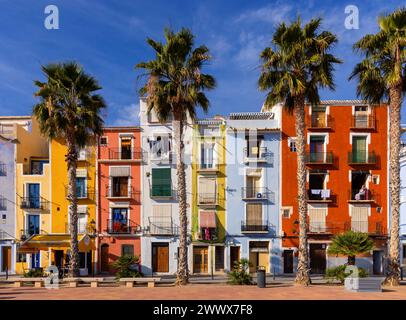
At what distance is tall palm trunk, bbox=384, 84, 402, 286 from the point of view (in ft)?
68.2

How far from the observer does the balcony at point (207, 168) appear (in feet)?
105

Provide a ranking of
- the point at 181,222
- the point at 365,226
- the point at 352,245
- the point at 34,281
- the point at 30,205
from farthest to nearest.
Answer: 1. the point at 30,205
2. the point at 365,226
3. the point at 352,245
4. the point at 34,281
5. the point at 181,222

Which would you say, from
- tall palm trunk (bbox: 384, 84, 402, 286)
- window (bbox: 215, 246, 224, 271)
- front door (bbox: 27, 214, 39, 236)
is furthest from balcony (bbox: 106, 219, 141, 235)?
tall palm trunk (bbox: 384, 84, 402, 286)

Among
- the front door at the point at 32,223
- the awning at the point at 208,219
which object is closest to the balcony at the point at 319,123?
the awning at the point at 208,219

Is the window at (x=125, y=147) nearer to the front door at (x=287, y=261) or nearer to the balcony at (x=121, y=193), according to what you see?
the balcony at (x=121, y=193)

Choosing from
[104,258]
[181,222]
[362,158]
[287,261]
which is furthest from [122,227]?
[362,158]

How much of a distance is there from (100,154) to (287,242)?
17.4 metres

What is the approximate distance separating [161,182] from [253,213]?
8.15 m

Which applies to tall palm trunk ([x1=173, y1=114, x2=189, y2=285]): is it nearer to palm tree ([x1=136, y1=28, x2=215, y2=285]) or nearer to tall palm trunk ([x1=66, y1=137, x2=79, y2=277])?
palm tree ([x1=136, y1=28, x2=215, y2=285])

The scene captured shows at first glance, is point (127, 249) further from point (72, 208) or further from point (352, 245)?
point (352, 245)

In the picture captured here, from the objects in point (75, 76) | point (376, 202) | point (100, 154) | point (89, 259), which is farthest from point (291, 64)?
point (89, 259)

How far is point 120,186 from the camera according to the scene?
108ft

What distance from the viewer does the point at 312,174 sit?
32.0 m

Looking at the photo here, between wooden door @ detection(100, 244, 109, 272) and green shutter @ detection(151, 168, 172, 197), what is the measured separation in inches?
240
